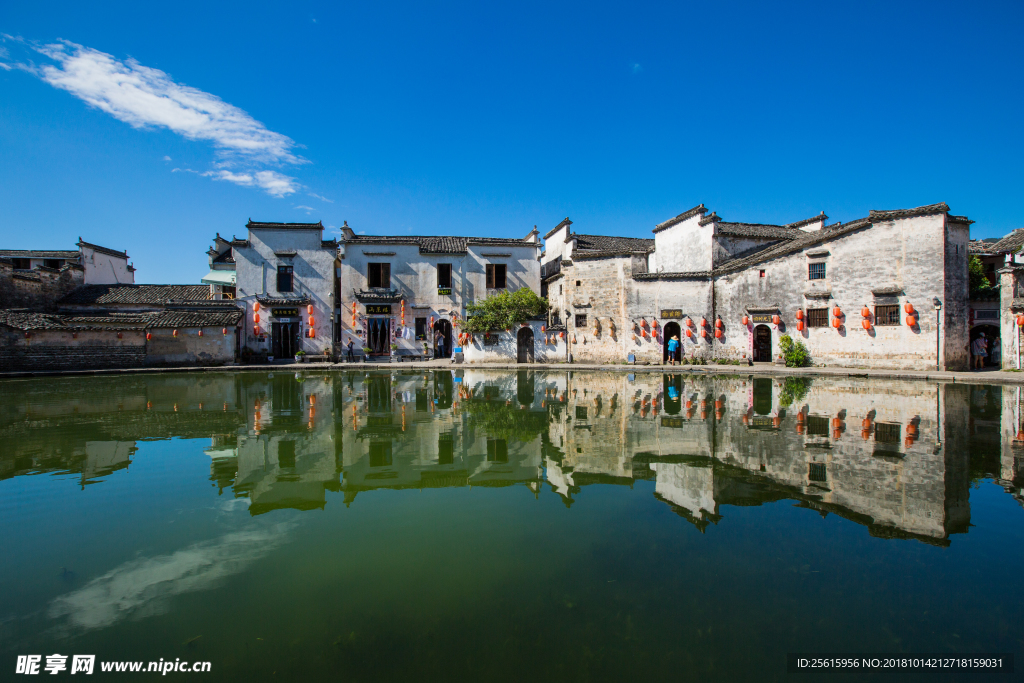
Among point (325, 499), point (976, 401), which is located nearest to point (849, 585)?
point (325, 499)

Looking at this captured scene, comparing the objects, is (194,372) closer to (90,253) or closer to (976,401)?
(90,253)

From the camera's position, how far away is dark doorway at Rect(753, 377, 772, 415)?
9.24 m

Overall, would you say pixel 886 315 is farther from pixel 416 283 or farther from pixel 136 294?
pixel 136 294

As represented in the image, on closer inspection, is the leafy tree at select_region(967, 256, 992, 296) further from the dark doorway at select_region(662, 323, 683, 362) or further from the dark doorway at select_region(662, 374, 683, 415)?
the dark doorway at select_region(662, 374, 683, 415)

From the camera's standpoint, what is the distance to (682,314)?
A: 68.1 ft

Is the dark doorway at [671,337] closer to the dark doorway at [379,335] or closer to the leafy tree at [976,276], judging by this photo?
the leafy tree at [976,276]

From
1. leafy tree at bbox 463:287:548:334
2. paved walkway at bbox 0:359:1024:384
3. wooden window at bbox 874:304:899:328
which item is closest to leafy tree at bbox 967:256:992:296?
wooden window at bbox 874:304:899:328

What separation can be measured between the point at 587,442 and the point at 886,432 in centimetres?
456

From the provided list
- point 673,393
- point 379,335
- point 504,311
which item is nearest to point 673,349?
point 504,311

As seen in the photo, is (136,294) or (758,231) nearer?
(758,231)

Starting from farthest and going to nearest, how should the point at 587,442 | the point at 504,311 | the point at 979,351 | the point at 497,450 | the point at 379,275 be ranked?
the point at 379,275, the point at 504,311, the point at 979,351, the point at 587,442, the point at 497,450

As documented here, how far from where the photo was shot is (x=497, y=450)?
6.49 m

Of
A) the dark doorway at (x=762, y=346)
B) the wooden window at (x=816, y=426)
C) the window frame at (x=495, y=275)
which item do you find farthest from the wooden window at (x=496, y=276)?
the wooden window at (x=816, y=426)

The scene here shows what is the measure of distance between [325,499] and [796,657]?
13.2 ft
